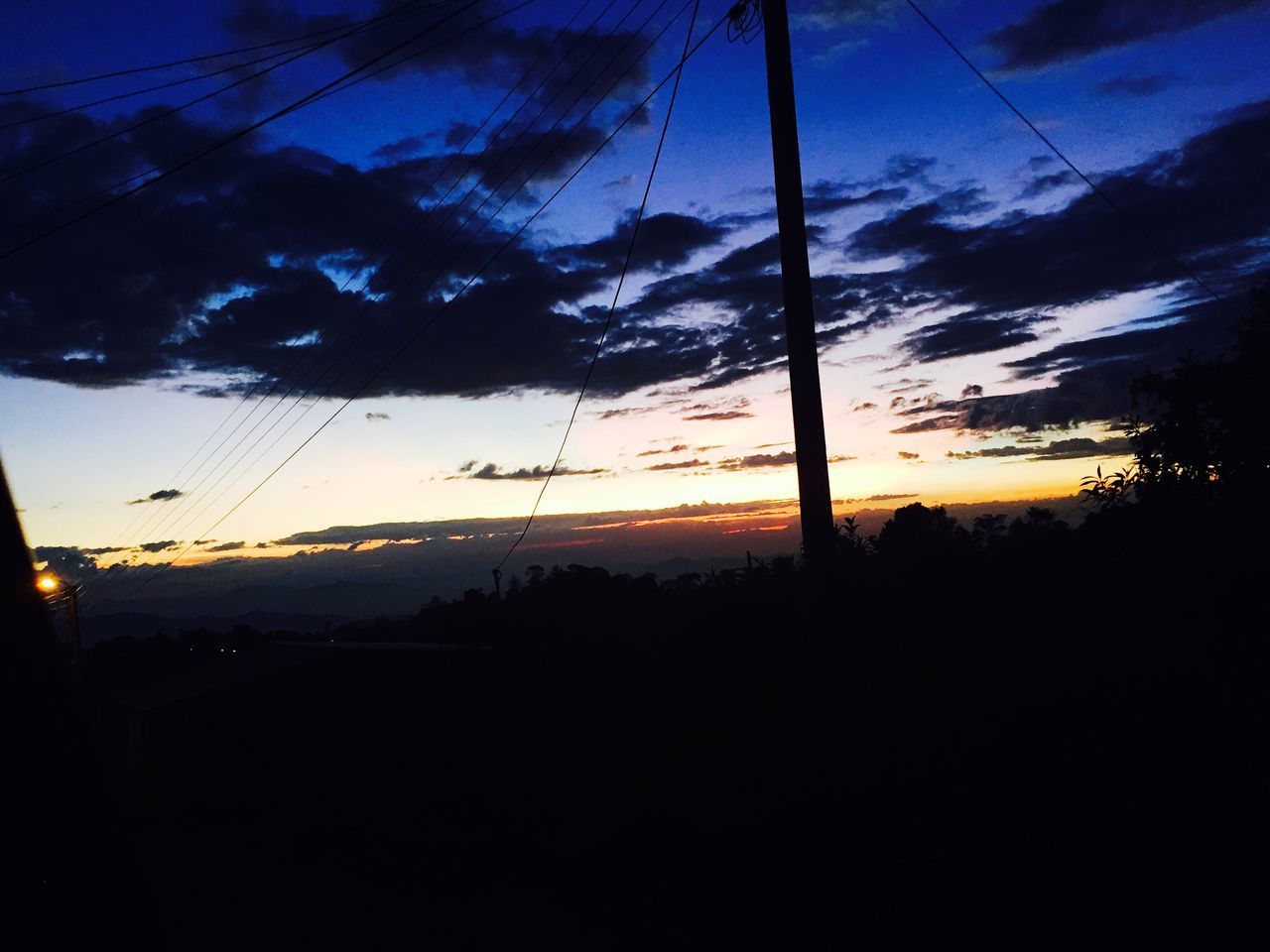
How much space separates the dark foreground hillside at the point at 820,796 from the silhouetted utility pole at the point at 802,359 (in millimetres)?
665

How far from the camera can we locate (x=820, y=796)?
30.5 ft

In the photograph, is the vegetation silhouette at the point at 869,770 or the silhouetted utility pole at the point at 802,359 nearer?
the vegetation silhouette at the point at 869,770

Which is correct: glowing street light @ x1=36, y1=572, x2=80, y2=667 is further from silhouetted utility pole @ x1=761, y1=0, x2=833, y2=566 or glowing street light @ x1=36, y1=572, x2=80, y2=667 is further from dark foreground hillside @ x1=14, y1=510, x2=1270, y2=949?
silhouetted utility pole @ x1=761, y1=0, x2=833, y2=566

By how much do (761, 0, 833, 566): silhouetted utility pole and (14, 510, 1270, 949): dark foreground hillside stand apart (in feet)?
2.18

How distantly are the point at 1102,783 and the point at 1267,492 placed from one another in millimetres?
6129

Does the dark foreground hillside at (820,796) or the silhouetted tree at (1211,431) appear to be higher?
the silhouetted tree at (1211,431)

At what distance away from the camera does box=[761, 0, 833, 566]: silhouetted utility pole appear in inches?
332

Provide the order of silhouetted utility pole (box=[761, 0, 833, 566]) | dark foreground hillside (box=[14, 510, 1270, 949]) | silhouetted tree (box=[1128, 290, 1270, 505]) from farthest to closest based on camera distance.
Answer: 1. silhouetted tree (box=[1128, 290, 1270, 505])
2. silhouetted utility pole (box=[761, 0, 833, 566])
3. dark foreground hillside (box=[14, 510, 1270, 949])

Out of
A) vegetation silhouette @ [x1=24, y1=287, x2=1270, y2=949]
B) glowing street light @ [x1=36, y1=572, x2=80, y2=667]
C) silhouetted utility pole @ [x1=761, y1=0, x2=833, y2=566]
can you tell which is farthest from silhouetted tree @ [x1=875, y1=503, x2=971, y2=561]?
glowing street light @ [x1=36, y1=572, x2=80, y2=667]

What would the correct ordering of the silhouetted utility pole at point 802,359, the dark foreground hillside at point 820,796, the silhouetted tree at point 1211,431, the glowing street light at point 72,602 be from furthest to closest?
the glowing street light at point 72,602
the silhouetted tree at point 1211,431
the silhouetted utility pole at point 802,359
the dark foreground hillside at point 820,796

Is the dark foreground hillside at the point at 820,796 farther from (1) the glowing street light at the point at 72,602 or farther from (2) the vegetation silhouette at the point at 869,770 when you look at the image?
(1) the glowing street light at the point at 72,602

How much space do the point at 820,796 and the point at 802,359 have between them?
452 cm

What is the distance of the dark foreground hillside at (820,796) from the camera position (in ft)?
24.1

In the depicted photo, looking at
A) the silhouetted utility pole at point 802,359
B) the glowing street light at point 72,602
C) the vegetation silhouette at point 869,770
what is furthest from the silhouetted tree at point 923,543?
the glowing street light at point 72,602
